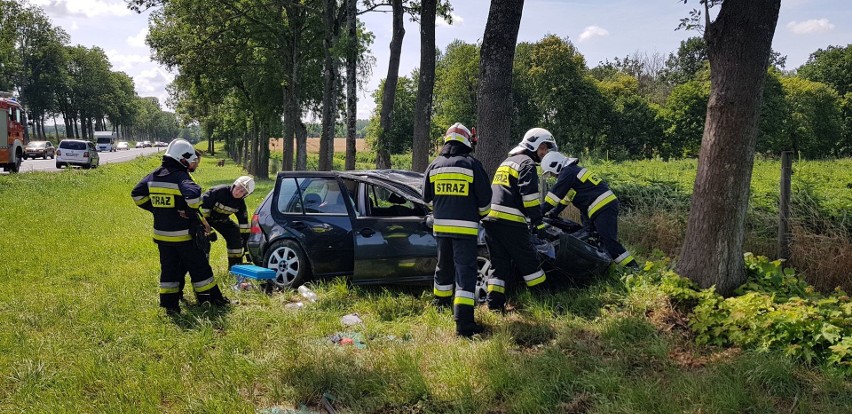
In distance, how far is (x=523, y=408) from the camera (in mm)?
3416

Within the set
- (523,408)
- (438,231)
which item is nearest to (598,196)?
(438,231)

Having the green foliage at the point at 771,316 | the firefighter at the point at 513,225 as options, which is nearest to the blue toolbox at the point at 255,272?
the firefighter at the point at 513,225

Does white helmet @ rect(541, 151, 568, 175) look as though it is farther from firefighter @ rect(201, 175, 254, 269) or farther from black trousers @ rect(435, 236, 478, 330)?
firefighter @ rect(201, 175, 254, 269)

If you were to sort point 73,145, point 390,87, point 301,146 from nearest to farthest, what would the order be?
point 390,87, point 301,146, point 73,145

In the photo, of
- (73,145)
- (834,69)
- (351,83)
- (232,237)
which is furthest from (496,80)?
(834,69)

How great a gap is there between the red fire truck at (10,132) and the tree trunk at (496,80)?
2082cm

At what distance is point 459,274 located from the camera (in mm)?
4836

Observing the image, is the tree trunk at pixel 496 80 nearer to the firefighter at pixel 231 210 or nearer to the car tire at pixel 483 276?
the car tire at pixel 483 276

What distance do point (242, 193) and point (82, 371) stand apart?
286 cm

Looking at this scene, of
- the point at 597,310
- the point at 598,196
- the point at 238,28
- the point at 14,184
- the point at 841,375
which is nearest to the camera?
the point at 841,375

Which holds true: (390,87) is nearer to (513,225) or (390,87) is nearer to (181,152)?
(181,152)

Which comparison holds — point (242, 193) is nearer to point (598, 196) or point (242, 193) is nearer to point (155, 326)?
point (155, 326)

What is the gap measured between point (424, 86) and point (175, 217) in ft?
21.4

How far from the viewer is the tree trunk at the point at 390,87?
40.9 feet
